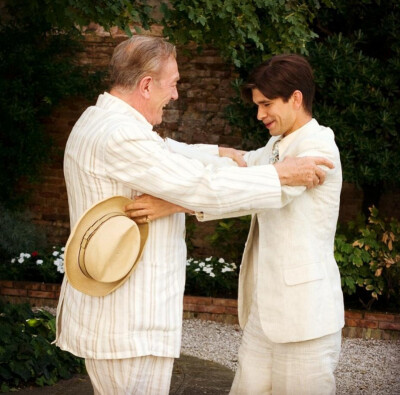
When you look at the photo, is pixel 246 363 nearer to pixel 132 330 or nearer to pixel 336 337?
pixel 336 337

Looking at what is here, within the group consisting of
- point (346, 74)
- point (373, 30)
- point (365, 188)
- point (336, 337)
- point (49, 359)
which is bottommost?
point (49, 359)

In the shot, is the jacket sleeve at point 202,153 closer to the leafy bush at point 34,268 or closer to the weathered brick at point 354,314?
the weathered brick at point 354,314

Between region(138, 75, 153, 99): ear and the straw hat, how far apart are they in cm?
39

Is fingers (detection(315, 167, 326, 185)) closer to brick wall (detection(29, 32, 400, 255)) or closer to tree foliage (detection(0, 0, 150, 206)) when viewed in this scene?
brick wall (detection(29, 32, 400, 255))

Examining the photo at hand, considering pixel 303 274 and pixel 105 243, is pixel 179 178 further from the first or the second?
pixel 303 274

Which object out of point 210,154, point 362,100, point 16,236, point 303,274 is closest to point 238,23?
point 210,154

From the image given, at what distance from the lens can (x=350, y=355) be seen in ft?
21.9

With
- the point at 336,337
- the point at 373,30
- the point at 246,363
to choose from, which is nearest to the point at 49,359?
the point at 246,363

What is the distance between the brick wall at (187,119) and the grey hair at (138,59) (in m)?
5.83

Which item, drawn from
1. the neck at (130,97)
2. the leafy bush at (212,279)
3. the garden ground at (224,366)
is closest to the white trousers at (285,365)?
the neck at (130,97)

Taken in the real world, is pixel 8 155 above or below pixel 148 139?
above

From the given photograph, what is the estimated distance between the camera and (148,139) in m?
2.84

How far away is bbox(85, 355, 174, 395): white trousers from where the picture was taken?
2.86 metres

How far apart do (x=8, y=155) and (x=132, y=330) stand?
6.55 meters
